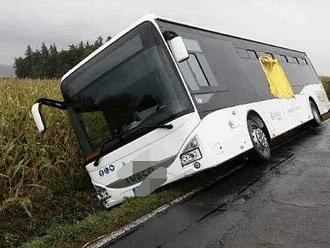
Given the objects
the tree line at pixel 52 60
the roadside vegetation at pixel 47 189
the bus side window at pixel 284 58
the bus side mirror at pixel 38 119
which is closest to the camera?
the roadside vegetation at pixel 47 189

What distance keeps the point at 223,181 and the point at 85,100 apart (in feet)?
8.92

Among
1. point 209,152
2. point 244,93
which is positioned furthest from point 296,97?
point 209,152

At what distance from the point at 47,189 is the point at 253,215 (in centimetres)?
419

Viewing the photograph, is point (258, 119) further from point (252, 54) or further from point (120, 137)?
point (120, 137)

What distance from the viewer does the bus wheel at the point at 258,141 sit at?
8773mm

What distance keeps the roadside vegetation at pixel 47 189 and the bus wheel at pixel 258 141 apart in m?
1.00

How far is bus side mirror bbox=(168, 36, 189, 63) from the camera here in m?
6.54

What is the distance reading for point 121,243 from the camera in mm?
5289

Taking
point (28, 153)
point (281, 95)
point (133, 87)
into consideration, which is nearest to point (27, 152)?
point (28, 153)

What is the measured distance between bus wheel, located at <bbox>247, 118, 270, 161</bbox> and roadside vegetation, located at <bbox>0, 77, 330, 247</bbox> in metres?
1.00

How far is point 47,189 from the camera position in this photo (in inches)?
330

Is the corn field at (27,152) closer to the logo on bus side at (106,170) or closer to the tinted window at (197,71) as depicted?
the logo on bus side at (106,170)

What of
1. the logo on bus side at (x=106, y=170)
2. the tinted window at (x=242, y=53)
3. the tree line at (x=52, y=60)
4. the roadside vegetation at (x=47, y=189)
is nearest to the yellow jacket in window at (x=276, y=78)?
the tinted window at (x=242, y=53)

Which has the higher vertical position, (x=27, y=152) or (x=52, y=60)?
(x=52, y=60)
